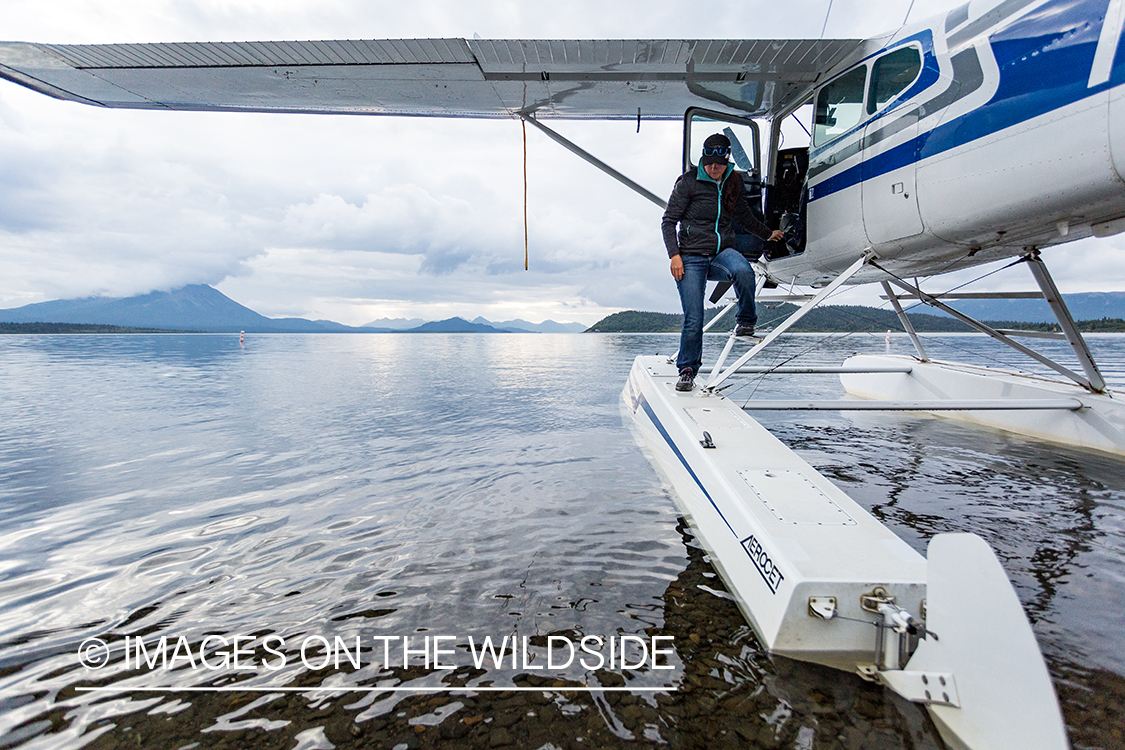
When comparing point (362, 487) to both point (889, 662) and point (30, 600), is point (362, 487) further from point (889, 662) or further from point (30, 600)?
point (889, 662)

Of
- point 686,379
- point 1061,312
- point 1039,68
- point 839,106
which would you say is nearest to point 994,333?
point 1061,312

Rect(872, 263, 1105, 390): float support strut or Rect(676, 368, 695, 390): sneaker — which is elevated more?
Rect(872, 263, 1105, 390): float support strut

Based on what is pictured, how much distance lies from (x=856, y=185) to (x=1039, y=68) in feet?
4.59

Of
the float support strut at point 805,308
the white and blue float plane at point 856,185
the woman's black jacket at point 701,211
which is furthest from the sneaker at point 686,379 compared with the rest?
the woman's black jacket at point 701,211

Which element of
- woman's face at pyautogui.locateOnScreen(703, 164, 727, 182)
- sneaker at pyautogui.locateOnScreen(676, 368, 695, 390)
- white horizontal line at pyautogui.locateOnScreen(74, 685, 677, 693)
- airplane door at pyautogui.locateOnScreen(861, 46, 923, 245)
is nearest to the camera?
white horizontal line at pyautogui.locateOnScreen(74, 685, 677, 693)

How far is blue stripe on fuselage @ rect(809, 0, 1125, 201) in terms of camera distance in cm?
270

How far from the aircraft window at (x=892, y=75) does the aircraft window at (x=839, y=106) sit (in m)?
0.13

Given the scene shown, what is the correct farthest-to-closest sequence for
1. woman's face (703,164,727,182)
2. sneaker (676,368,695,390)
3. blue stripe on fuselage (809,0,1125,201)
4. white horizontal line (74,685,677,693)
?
sneaker (676,368,695,390) → woman's face (703,164,727,182) → blue stripe on fuselage (809,0,1125,201) → white horizontal line (74,685,677,693)

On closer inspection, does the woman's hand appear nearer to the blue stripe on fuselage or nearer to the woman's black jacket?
the woman's black jacket

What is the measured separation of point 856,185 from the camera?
4.27 m

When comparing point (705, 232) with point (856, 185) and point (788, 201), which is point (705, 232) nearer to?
point (856, 185)

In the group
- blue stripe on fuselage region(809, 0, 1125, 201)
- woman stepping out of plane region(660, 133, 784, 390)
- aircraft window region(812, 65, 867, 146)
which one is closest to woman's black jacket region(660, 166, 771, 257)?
woman stepping out of plane region(660, 133, 784, 390)

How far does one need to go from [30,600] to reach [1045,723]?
4325 mm

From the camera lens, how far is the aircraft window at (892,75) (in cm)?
381
